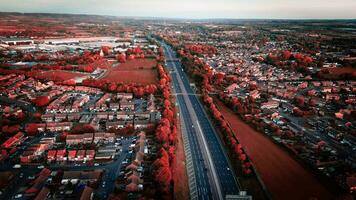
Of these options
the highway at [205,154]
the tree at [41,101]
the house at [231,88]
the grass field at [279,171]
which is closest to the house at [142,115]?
the highway at [205,154]

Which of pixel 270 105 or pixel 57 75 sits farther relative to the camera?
pixel 57 75

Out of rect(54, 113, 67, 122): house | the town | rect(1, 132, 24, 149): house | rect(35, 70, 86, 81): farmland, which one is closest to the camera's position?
the town

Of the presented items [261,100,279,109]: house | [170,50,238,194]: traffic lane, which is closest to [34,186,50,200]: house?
[170,50,238,194]: traffic lane

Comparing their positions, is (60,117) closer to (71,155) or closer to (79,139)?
(79,139)

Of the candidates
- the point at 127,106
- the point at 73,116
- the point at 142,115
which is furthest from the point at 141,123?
the point at 73,116

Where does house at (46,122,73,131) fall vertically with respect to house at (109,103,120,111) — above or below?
below

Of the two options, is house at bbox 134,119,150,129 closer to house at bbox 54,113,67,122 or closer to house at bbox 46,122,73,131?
house at bbox 46,122,73,131

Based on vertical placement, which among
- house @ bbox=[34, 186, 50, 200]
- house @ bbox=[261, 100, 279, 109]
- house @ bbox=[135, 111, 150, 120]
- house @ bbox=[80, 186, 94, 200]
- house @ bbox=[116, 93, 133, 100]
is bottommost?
house @ bbox=[34, 186, 50, 200]

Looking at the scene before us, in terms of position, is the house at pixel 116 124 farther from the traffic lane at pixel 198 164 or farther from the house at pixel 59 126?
the traffic lane at pixel 198 164

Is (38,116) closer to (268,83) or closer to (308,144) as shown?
(308,144)
